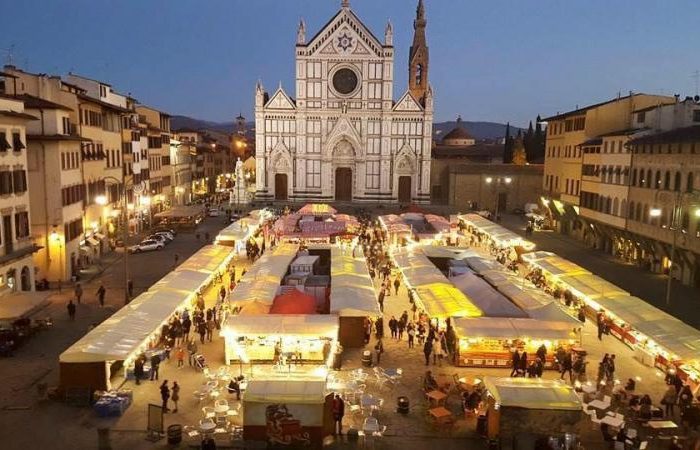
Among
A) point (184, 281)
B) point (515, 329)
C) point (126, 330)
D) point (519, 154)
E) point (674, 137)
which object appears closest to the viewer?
point (126, 330)

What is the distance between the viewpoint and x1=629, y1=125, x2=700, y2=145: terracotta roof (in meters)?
35.5

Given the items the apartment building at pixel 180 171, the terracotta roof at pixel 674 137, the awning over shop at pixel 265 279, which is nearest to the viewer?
the awning over shop at pixel 265 279

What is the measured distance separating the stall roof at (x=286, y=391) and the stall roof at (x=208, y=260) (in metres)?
15.8

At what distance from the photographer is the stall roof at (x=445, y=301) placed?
25550mm

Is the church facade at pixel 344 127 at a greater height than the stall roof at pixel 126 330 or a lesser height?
greater

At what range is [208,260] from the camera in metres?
34.9

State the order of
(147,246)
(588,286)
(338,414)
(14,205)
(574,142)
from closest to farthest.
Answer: (338,414) → (588,286) → (14,205) → (147,246) → (574,142)

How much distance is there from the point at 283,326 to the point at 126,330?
540 centimetres

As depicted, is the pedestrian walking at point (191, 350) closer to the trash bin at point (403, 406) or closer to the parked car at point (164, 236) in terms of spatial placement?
the trash bin at point (403, 406)

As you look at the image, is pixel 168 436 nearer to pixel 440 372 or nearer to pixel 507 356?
pixel 440 372

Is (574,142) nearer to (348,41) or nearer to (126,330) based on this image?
(348,41)

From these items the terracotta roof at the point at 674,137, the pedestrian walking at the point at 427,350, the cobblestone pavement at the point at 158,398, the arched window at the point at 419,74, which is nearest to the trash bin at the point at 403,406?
the cobblestone pavement at the point at 158,398

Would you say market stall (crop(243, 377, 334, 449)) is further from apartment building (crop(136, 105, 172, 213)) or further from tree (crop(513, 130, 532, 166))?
tree (crop(513, 130, 532, 166))

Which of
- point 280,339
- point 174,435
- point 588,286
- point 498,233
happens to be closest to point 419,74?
point 498,233
